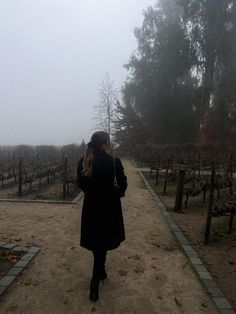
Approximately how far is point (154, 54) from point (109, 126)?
790 centimetres

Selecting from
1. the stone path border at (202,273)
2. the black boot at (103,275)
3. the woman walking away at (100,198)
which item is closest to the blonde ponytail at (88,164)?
the woman walking away at (100,198)

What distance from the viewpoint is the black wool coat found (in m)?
3.67

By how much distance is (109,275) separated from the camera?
4383 millimetres

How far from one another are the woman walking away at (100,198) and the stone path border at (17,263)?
101 centimetres

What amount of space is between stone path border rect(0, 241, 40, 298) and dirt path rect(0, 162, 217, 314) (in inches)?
3.1

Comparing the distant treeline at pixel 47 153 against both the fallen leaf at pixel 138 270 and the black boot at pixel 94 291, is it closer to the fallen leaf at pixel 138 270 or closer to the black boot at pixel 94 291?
the fallen leaf at pixel 138 270

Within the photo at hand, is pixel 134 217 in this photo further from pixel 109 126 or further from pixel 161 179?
pixel 109 126

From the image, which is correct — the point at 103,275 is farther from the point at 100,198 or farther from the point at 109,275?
the point at 100,198

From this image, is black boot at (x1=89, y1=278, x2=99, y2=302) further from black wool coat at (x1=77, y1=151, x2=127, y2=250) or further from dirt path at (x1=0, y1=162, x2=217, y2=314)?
black wool coat at (x1=77, y1=151, x2=127, y2=250)

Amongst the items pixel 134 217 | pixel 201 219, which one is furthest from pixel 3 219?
pixel 201 219

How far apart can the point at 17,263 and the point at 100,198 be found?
175 cm

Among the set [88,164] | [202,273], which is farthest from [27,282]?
[202,273]

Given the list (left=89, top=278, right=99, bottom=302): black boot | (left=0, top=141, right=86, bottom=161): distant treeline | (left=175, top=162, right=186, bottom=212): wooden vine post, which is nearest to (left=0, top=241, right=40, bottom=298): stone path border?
(left=89, top=278, right=99, bottom=302): black boot

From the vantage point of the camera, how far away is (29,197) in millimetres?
9953
